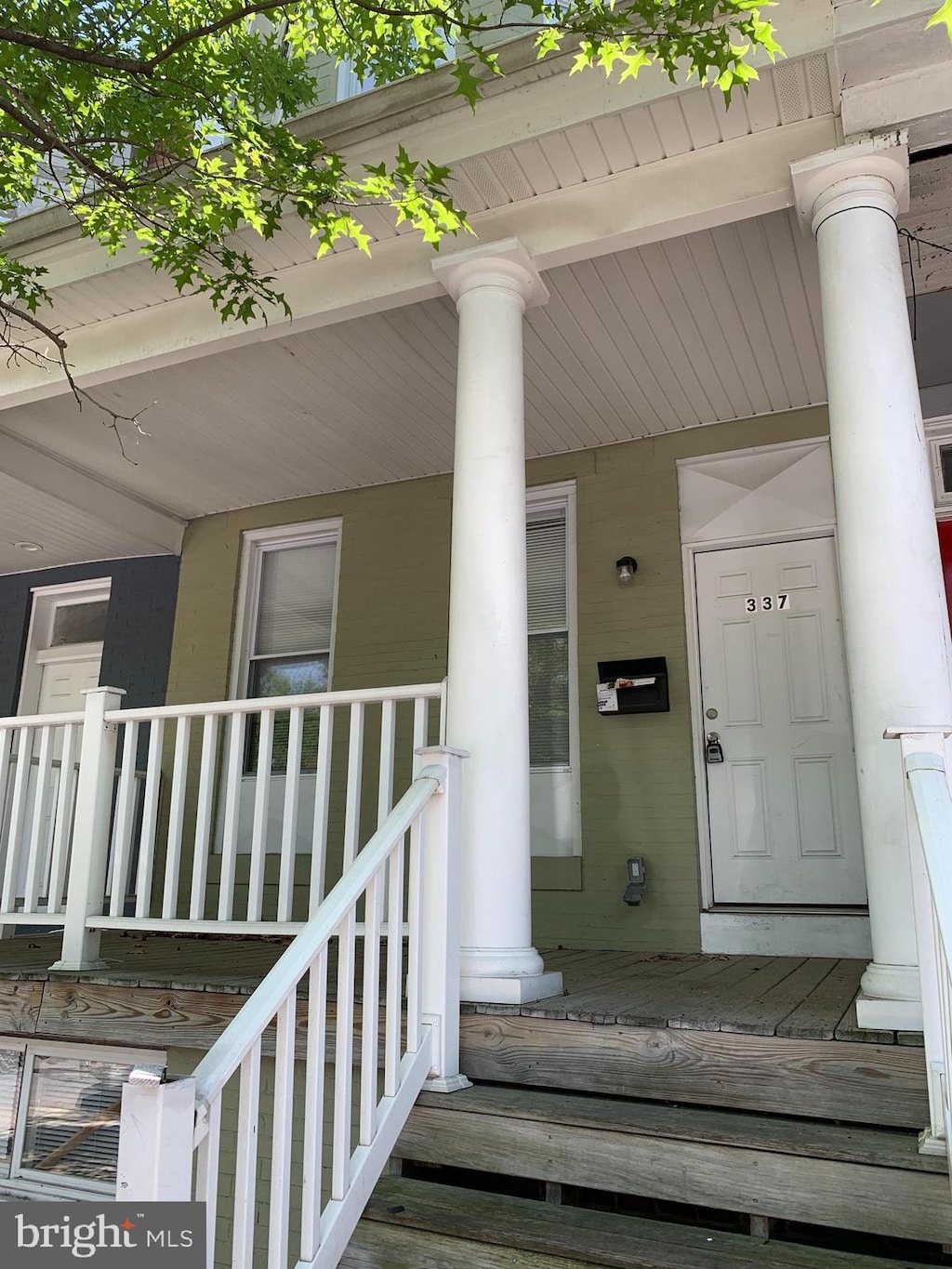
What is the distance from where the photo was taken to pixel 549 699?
539 centimetres

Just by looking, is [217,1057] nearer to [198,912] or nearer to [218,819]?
[198,912]

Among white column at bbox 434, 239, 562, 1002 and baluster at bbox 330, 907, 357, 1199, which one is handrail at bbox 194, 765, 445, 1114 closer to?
baluster at bbox 330, 907, 357, 1199

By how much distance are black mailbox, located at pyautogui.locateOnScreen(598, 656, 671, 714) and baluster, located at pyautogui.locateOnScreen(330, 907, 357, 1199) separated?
2.96m

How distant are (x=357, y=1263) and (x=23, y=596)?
6585 millimetres

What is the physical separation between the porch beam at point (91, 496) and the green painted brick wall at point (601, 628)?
568 mm

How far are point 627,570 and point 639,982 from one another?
2392mm

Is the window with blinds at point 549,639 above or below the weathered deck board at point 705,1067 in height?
above

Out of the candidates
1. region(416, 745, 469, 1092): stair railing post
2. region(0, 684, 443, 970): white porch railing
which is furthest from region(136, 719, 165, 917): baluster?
region(416, 745, 469, 1092): stair railing post

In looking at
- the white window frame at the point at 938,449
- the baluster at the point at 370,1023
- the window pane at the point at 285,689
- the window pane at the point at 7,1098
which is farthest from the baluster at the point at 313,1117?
the white window frame at the point at 938,449

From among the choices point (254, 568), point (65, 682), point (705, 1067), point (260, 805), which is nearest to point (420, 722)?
point (260, 805)

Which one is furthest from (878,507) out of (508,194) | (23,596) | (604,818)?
(23,596)

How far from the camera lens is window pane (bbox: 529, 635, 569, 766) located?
17.4 feet

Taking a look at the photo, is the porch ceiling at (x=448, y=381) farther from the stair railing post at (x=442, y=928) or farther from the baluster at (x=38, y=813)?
the stair railing post at (x=442, y=928)

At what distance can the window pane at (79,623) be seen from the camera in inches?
285
